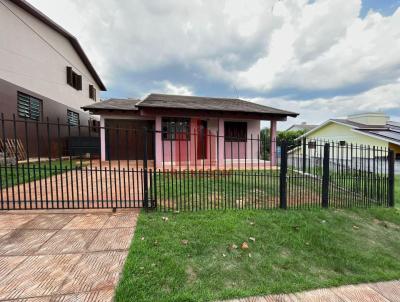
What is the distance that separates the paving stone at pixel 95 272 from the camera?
2236mm

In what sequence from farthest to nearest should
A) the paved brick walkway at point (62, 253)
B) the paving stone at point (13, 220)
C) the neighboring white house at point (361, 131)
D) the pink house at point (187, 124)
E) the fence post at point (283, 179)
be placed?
the neighboring white house at point (361, 131) < the pink house at point (187, 124) < the fence post at point (283, 179) < the paving stone at point (13, 220) < the paved brick walkway at point (62, 253)

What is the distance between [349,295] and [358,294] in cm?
13

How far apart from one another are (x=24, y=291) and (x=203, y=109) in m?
8.92

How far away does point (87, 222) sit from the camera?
12.9 feet

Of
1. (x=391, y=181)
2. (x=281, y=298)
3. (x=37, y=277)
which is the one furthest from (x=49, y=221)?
(x=391, y=181)

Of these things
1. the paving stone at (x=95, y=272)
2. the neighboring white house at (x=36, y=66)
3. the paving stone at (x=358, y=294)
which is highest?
the neighboring white house at (x=36, y=66)

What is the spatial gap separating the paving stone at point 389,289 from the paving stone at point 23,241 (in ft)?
14.5

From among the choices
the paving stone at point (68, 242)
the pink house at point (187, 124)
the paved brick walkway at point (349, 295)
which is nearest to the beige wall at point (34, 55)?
the pink house at point (187, 124)

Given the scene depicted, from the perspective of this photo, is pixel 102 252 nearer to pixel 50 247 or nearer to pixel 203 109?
pixel 50 247

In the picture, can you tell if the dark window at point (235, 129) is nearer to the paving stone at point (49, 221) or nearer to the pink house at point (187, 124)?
the pink house at point (187, 124)

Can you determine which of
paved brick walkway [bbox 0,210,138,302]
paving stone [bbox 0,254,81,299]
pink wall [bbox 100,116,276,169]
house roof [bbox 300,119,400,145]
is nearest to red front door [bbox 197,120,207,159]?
pink wall [bbox 100,116,276,169]

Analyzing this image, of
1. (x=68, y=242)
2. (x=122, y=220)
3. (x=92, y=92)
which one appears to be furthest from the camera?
(x=92, y=92)

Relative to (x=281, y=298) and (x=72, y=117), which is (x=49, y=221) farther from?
(x=72, y=117)

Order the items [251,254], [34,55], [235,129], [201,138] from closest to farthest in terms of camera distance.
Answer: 1. [251,254]
2. [34,55]
3. [201,138]
4. [235,129]
